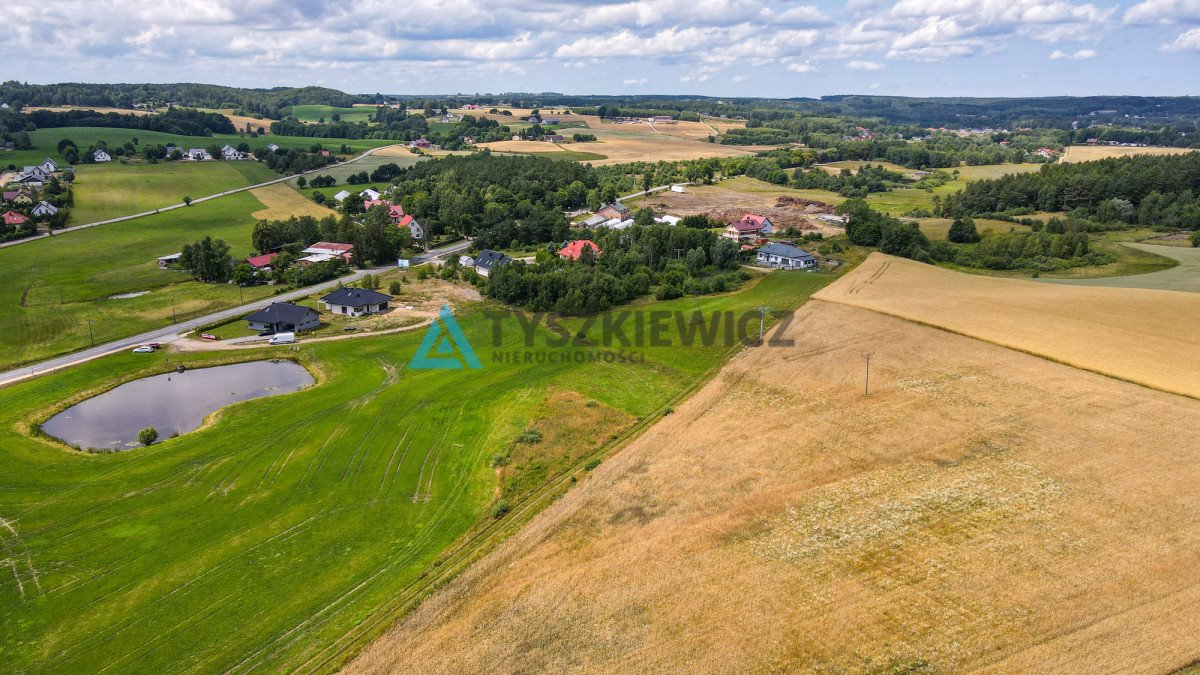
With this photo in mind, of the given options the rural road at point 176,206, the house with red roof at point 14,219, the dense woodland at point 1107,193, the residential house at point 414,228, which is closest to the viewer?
the rural road at point 176,206

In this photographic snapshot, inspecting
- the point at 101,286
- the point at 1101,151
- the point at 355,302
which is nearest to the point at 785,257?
the point at 355,302

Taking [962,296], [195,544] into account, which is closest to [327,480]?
[195,544]

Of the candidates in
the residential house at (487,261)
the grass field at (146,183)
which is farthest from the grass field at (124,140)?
the residential house at (487,261)

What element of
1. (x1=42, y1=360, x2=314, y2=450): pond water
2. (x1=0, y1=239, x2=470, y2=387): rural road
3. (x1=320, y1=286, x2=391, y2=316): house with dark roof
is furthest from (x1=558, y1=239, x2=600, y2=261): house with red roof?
(x1=42, y1=360, x2=314, y2=450): pond water

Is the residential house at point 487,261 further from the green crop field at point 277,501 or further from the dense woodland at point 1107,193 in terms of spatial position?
the dense woodland at point 1107,193

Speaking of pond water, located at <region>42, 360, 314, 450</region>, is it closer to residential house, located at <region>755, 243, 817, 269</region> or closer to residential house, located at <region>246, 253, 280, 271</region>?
residential house, located at <region>246, 253, 280, 271</region>
